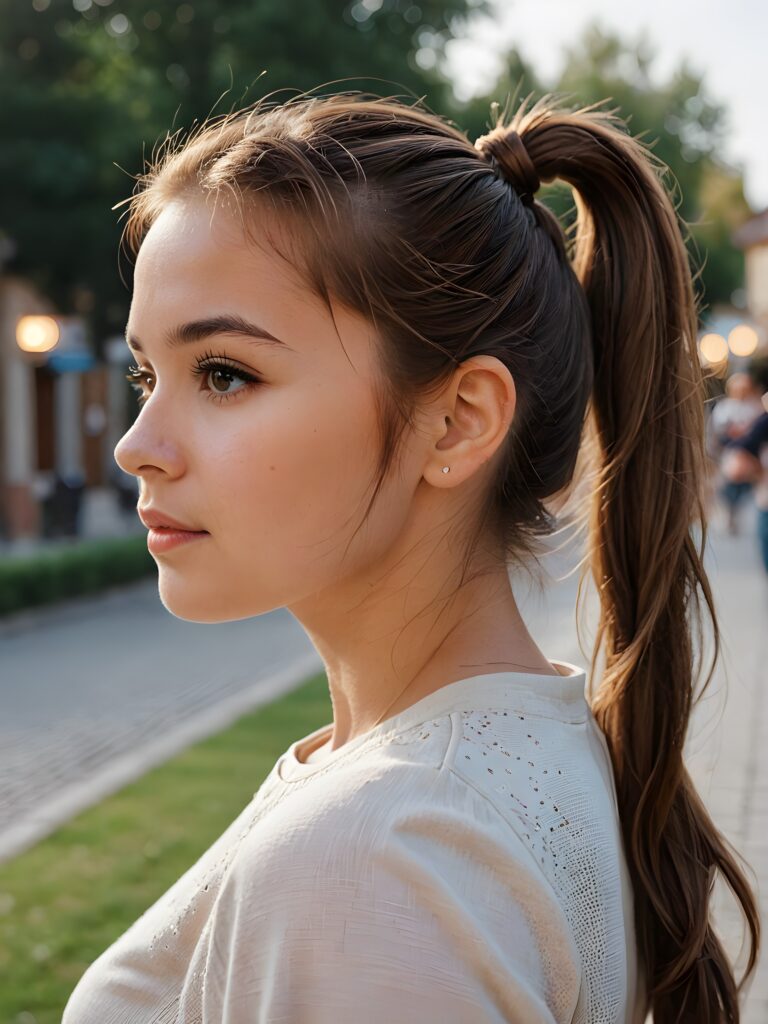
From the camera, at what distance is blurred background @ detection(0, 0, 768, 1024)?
490 cm

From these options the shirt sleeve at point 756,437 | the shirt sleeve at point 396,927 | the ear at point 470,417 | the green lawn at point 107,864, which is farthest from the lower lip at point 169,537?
the shirt sleeve at point 756,437

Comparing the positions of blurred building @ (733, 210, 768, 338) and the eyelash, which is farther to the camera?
blurred building @ (733, 210, 768, 338)

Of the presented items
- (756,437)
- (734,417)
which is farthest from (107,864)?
(734,417)

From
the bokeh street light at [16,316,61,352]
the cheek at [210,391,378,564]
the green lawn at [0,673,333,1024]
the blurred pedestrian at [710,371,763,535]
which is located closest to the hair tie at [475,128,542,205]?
the cheek at [210,391,378,564]

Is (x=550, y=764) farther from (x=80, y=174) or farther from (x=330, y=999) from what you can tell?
(x=80, y=174)

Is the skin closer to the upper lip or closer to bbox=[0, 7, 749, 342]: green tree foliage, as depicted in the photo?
the upper lip

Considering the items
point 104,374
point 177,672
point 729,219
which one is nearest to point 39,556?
point 177,672

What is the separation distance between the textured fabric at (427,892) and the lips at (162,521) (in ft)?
0.93

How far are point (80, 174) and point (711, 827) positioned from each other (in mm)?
19522

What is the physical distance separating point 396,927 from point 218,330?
1.99ft

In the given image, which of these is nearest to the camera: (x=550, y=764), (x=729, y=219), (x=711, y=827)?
(x=550, y=764)

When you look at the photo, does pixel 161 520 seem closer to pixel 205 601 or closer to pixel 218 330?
pixel 205 601

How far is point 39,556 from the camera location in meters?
14.0

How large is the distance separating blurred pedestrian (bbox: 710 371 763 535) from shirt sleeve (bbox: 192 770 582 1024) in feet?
29.3
